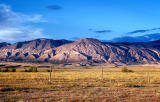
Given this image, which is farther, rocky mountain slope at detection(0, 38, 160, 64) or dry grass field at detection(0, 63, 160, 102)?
rocky mountain slope at detection(0, 38, 160, 64)

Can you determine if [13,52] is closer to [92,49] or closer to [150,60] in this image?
[92,49]

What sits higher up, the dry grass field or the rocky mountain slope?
the rocky mountain slope

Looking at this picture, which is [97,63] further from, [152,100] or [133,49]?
[152,100]

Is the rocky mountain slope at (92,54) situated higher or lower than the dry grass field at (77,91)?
higher

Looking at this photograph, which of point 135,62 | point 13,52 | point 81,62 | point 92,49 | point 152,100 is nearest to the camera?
point 152,100

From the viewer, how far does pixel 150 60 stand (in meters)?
165

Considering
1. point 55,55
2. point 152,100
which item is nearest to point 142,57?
point 55,55

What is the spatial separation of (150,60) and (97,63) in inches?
1656

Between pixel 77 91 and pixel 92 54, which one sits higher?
pixel 92 54

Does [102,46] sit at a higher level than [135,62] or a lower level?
higher

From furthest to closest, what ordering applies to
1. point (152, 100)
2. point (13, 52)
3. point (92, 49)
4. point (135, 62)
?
point (13, 52), point (92, 49), point (135, 62), point (152, 100)

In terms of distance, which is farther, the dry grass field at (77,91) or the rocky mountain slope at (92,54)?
the rocky mountain slope at (92,54)

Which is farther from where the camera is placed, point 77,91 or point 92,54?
point 92,54

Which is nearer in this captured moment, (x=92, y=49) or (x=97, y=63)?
(x=97, y=63)
